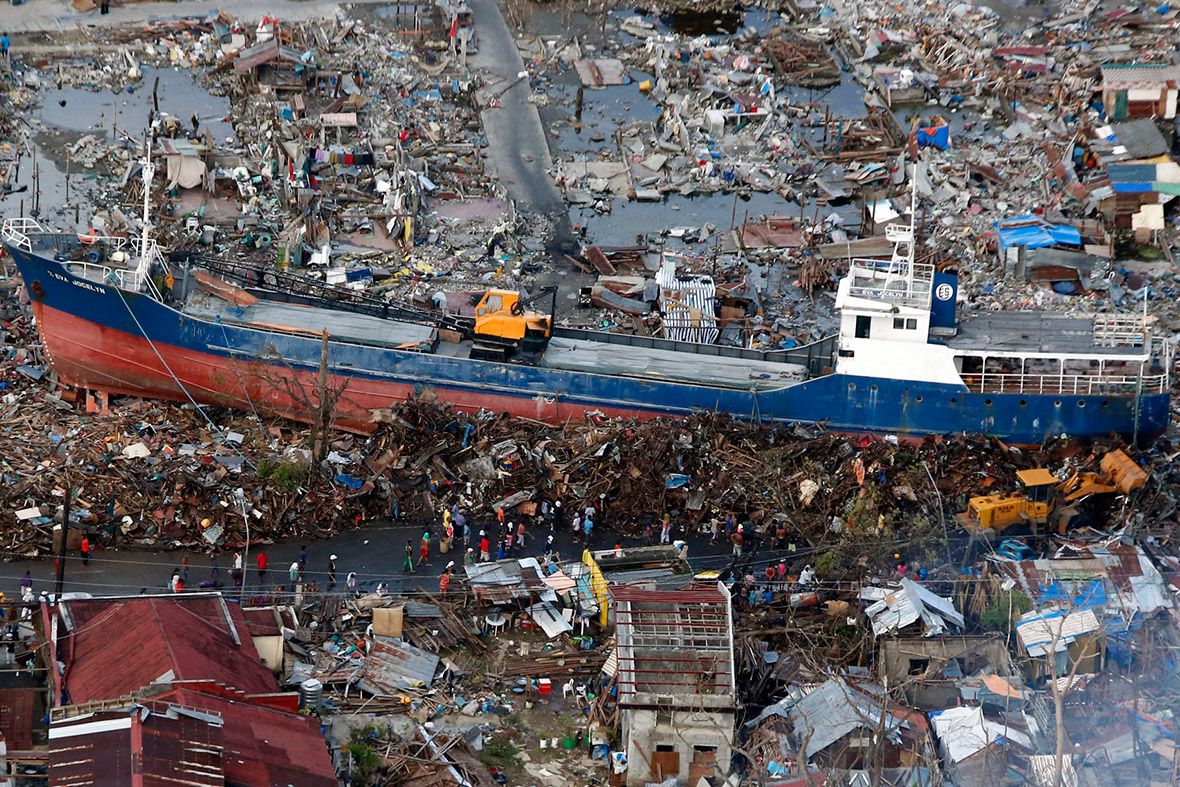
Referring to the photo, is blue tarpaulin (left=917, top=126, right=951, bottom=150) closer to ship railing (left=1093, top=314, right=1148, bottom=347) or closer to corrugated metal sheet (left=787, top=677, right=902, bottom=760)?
ship railing (left=1093, top=314, right=1148, bottom=347)

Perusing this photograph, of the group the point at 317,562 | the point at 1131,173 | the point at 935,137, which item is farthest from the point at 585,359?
the point at 1131,173

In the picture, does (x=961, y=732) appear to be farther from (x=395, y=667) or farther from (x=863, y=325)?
(x=863, y=325)

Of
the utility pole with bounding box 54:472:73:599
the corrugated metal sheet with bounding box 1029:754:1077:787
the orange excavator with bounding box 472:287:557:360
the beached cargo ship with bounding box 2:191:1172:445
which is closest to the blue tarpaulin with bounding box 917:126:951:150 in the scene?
the beached cargo ship with bounding box 2:191:1172:445

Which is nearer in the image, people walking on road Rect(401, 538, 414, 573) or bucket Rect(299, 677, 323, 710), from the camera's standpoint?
bucket Rect(299, 677, 323, 710)

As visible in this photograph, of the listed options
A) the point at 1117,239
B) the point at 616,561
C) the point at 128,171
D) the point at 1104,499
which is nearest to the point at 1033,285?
the point at 1117,239

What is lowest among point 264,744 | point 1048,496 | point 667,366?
point 264,744

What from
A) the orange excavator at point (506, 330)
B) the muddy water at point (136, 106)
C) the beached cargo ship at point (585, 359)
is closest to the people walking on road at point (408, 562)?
the beached cargo ship at point (585, 359)
